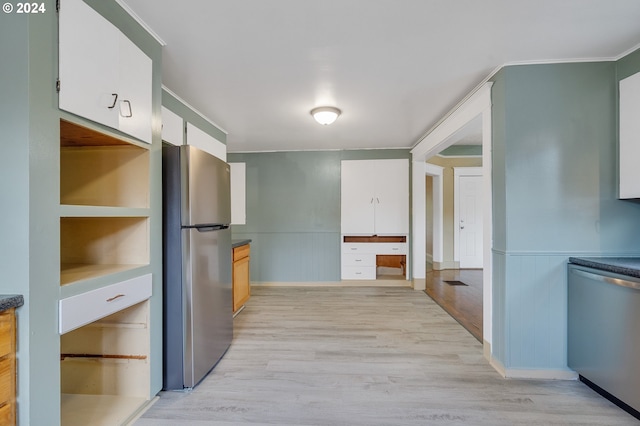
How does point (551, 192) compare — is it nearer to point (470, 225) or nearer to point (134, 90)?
point (134, 90)

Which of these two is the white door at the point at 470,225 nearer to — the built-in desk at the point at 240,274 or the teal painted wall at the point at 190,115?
the built-in desk at the point at 240,274

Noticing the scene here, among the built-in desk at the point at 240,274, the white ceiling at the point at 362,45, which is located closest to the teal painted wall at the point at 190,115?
the white ceiling at the point at 362,45

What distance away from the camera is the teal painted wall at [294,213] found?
4.80 metres

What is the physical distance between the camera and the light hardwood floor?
1642 mm

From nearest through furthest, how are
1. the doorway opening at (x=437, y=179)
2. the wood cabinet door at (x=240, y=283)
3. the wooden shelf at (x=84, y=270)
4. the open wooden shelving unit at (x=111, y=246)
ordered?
the wooden shelf at (x=84, y=270), the open wooden shelving unit at (x=111, y=246), the doorway opening at (x=437, y=179), the wood cabinet door at (x=240, y=283)

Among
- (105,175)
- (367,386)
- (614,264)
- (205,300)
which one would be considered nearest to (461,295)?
(614,264)

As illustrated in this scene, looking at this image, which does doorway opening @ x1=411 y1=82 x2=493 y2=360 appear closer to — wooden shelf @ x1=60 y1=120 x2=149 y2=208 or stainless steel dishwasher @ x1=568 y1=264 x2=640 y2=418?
stainless steel dishwasher @ x1=568 y1=264 x2=640 y2=418

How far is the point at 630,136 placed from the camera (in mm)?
1885

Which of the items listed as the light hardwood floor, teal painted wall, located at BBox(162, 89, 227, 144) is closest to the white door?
the light hardwood floor

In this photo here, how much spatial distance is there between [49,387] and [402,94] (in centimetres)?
299

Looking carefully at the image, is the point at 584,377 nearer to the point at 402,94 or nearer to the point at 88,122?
the point at 402,94

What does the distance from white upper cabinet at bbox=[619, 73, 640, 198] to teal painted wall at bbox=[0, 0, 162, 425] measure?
3.28 metres

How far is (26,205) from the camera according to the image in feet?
3.43

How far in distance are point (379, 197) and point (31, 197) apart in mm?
4242
